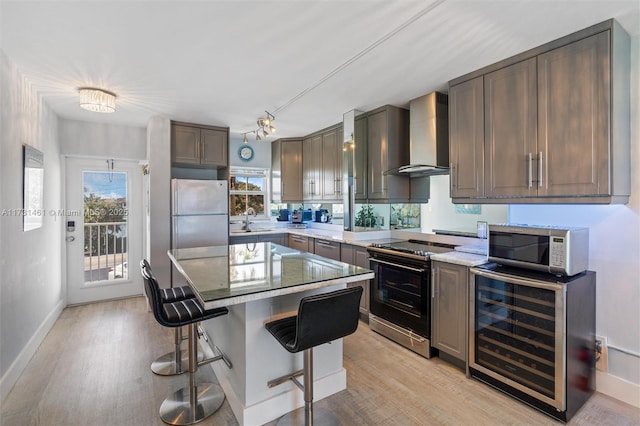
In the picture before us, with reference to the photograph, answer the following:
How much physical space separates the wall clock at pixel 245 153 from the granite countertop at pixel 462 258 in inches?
146

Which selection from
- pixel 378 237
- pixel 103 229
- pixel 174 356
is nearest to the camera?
pixel 174 356

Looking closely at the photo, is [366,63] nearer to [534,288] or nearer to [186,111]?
[534,288]

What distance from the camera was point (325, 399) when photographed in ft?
7.14

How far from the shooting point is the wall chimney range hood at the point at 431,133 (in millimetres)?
3102

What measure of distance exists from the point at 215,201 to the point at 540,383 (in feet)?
12.8

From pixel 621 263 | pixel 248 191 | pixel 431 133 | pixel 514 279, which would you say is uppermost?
pixel 431 133


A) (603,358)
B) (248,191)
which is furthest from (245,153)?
(603,358)

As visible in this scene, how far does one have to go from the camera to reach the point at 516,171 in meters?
2.40

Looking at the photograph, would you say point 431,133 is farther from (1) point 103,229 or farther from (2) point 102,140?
(1) point 103,229

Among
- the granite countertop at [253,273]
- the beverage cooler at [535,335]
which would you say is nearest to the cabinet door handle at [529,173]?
the beverage cooler at [535,335]

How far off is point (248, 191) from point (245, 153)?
0.66 metres

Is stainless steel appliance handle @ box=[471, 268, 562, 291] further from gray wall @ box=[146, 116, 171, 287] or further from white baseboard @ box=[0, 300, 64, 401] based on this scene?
gray wall @ box=[146, 116, 171, 287]

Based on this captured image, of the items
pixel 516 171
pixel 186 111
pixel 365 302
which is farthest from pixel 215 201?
pixel 516 171

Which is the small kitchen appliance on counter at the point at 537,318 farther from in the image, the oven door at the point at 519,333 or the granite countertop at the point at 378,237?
the granite countertop at the point at 378,237
